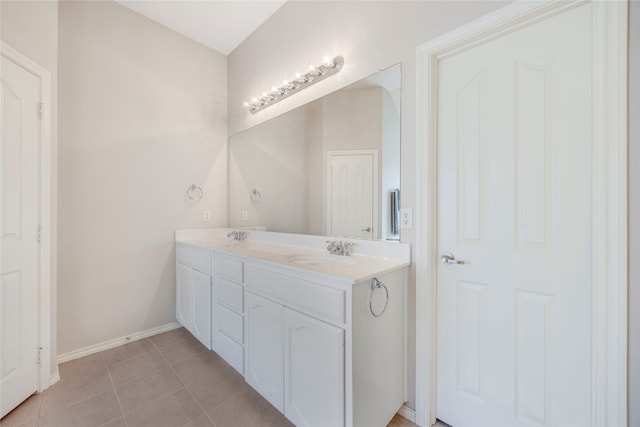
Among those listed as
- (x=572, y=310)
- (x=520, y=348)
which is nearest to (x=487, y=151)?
(x=572, y=310)

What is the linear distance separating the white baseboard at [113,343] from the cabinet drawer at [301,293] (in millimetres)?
1479

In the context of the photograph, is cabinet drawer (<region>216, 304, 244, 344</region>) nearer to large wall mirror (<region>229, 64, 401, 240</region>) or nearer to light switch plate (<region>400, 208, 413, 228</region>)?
large wall mirror (<region>229, 64, 401, 240</region>)

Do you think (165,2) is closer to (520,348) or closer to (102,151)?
(102,151)

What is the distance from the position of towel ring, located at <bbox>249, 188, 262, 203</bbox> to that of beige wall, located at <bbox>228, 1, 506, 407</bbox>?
66 centimetres

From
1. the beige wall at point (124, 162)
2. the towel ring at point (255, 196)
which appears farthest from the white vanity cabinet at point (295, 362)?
the beige wall at point (124, 162)

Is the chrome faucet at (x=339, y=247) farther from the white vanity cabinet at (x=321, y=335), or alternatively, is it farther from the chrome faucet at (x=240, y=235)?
the chrome faucet at (x=240, y=235)

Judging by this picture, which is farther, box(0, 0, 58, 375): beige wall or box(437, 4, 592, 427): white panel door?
box(0, 0, 58, 375): beige wall

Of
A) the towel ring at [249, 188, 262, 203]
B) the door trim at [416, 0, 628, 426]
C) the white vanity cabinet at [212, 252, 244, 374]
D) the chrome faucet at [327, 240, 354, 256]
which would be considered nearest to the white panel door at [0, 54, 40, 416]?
the white vanity cabinet at [212, 252, 244, 374]

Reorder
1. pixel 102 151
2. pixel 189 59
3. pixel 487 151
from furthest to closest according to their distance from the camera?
pixel 189 59
pixel 102 151
pixel 487 151

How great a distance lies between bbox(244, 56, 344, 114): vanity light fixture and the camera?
179cm

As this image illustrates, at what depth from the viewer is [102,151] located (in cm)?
213

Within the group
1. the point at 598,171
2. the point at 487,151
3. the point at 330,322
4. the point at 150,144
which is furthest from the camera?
the point at 150,144

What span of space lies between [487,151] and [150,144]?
2.61m

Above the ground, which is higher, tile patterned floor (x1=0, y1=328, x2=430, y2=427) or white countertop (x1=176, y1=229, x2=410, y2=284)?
white countertop (x1=176, y1=229, x2=410, y2=284)
